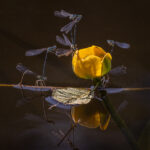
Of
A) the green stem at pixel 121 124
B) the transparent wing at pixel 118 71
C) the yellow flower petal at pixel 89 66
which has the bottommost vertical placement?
the green stem at pixel 121 124

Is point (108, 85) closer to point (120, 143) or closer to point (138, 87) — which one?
point (138, 87)

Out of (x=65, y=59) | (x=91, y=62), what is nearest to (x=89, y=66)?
(x=91, y=62)

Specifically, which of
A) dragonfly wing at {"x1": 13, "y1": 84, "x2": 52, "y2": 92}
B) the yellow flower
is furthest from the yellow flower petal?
dragonfly wing at {"x1": 13, "y1": 84, "x2": 52, "y2": 92}

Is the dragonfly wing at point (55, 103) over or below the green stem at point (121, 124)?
below

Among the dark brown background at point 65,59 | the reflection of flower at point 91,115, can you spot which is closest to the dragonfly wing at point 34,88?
the dark brown background at point 65,59

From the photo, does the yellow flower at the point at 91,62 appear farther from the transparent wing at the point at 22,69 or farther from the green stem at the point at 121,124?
the transparent wing at the point at 22,69

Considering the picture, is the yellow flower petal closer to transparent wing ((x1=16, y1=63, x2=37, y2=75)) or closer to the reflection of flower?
the reflection of flower

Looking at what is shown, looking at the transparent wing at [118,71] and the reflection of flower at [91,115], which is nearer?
the reflection of flower at [91,115]

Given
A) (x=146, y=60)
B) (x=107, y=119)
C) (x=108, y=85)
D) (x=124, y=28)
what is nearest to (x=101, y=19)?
(x=124, y=28)
